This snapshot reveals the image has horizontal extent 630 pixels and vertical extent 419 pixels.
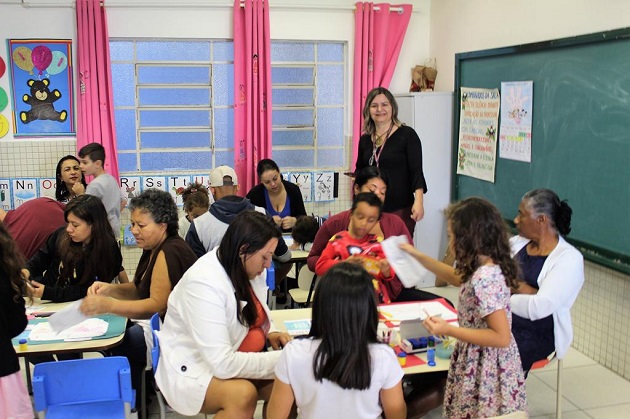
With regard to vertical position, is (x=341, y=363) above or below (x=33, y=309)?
above

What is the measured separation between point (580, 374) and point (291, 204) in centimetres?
259

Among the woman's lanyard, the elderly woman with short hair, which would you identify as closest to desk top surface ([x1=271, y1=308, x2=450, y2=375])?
the elderly woman with short hair

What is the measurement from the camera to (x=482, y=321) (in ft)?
7.96

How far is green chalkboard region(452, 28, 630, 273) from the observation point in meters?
4.00

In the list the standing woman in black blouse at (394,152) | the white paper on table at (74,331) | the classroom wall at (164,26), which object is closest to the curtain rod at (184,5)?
the classroom wall at (164,26)

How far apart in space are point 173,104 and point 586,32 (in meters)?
4.04

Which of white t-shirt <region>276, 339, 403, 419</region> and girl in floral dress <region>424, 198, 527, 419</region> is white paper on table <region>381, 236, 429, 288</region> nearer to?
girl in floral dress <region>424, 198, 527, 419</region>

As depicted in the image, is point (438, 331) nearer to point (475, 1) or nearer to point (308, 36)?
point (475, 1)

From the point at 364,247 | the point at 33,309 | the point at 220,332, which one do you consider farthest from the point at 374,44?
the point at 220,332

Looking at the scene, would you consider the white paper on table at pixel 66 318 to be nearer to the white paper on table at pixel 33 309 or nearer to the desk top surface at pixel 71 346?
the desk top surface at pixel 71 346

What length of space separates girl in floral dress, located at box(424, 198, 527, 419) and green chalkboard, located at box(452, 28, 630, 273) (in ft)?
6.57

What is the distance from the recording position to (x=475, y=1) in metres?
5.80

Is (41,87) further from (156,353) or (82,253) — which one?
(156,353)

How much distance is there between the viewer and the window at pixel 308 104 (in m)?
6.66
